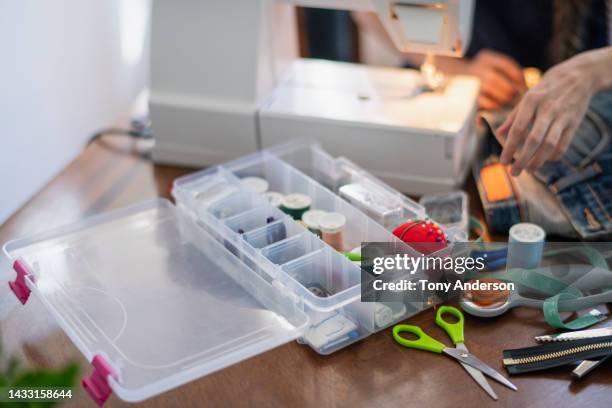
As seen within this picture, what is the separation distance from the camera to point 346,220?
1.06 metres

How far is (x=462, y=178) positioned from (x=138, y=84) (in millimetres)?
786

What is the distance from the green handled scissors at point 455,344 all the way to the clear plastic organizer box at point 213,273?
0.09ft

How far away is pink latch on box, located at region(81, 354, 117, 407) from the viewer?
2.68 ft

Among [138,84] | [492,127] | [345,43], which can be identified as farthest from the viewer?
[345,43]

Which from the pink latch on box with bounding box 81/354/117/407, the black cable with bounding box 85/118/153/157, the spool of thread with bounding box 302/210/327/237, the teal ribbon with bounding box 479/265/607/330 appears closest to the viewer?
the pink latch on box with bounding box 81/354/117/407

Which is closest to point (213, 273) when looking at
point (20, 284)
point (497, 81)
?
point (20, 284)

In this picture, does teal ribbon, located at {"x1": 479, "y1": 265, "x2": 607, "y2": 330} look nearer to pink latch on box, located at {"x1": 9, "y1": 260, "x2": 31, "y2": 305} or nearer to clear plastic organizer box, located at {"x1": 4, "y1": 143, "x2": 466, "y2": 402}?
clear plastic organizer box, located at {"x1": 4, "y1": 143, "x2": 466, "y2": 402}

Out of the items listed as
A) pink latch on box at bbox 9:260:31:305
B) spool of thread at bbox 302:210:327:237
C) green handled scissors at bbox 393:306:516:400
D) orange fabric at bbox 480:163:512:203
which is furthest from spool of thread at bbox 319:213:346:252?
pink latch on box at bbox 9:260:31:305

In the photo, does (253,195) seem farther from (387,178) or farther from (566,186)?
(566,186)

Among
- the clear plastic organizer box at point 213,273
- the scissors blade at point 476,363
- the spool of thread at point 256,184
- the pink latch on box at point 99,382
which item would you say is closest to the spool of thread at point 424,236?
the clear plastic organizer box at point 213,273

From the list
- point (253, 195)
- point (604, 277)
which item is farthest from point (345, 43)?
point (604, 277)

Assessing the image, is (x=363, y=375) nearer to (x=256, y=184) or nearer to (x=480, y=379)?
(x=480, y=379)

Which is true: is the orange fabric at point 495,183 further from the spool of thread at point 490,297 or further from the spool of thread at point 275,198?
the spool of thread at point 275,198

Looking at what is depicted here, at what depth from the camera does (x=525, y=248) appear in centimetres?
102
